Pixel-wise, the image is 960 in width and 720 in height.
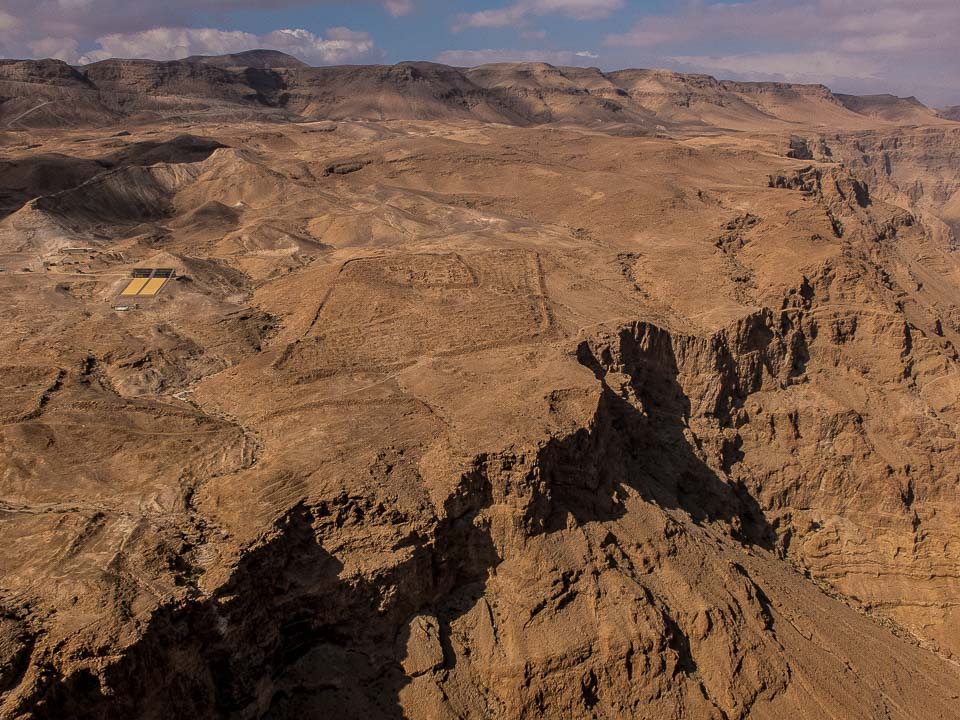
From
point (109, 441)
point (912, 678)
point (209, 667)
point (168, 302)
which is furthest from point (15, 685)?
point (912, 678)

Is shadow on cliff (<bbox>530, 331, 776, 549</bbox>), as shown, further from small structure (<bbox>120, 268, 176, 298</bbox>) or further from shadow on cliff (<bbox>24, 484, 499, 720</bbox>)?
small structure (<bbox>120, 268, 176, 298</bbox>)

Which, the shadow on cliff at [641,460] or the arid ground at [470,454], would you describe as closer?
the arid ground at [470,454]

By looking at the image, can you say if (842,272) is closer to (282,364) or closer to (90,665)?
(282,364)

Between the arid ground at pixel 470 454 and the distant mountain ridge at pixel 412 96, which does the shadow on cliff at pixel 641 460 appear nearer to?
the arid ground at pixel 470 454

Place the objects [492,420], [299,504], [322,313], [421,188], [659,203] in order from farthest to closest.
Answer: [421,188] < [659,203] < [322,313] < [492,420] < [299,504]

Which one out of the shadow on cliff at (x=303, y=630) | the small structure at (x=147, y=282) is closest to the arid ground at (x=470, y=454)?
the shadow on cliff at (x=303, y=630)
